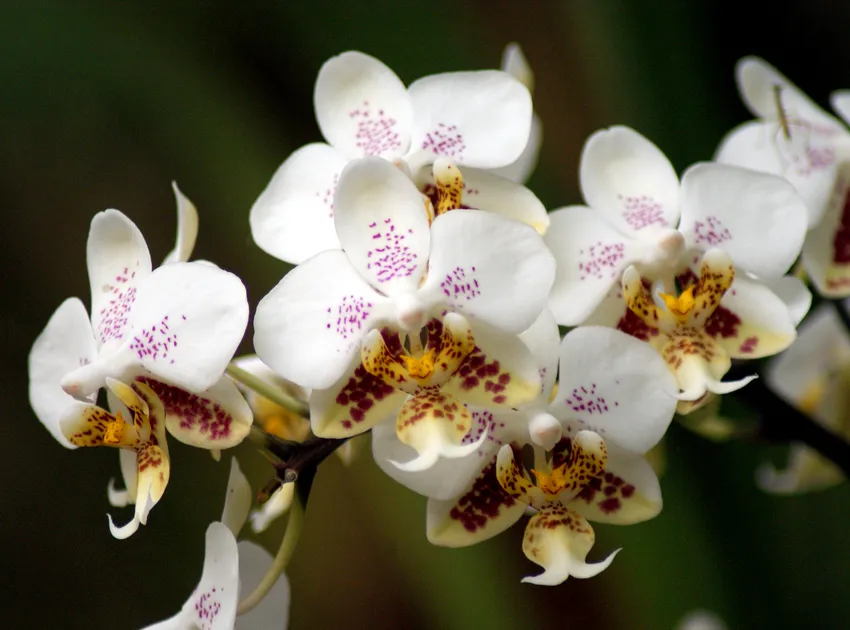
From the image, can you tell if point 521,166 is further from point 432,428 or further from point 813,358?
point 813,358

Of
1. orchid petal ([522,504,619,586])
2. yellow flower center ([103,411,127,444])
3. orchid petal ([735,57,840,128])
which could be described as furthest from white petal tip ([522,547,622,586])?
orchid petal ([735,57,840,128])

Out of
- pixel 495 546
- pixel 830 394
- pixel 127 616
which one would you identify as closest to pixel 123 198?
pixel 127 616

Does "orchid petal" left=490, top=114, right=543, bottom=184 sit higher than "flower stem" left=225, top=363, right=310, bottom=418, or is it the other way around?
"orchid petal" left=490, top=114, right=543, bottom=184

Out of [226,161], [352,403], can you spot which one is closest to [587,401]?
[352,403]

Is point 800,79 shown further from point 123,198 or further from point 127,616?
point 127,616

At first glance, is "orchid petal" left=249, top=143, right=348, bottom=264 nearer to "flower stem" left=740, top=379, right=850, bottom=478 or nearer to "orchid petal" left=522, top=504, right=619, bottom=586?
"orchid petal" left=522, top=504, right=619, bottom=586

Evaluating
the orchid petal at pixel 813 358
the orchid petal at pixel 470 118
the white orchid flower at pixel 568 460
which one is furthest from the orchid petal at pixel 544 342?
the orchid petal at pixel 813 358
